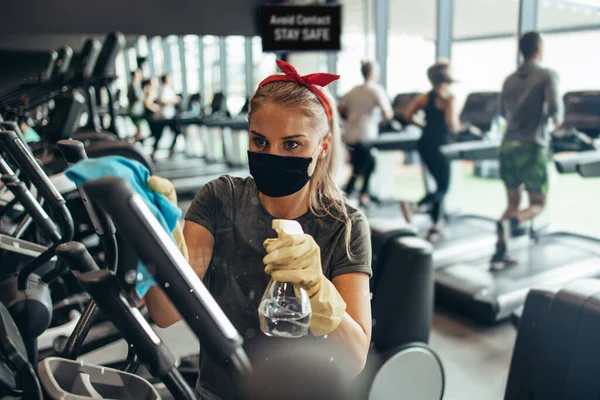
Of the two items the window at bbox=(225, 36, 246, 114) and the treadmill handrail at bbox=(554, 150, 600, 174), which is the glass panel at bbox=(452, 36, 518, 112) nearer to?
the treadmill handrail at bbox=(554, 150, 600, 174)

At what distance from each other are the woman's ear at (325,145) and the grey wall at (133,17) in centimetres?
427

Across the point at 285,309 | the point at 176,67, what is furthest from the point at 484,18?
the point at 285,309

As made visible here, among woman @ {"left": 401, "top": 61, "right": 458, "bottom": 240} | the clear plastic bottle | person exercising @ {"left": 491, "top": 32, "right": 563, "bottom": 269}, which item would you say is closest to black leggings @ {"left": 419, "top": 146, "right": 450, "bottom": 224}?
woman @ {"left": 401, "top": 61, "right": 458, "bottom": 240}

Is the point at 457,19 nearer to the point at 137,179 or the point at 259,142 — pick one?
the point at 259,142

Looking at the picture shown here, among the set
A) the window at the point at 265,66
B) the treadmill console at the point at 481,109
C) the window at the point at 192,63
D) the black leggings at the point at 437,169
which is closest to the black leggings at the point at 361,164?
the black leggings at the point at 437,169

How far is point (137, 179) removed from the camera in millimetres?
687

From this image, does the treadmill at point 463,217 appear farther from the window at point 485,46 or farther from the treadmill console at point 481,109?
the window at point 485,46

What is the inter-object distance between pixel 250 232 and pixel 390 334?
2.79 ft

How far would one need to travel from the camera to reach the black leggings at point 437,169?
14.0 feet

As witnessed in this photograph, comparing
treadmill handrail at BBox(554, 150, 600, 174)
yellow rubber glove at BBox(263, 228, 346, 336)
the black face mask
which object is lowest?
treadmill handrail at BBox(554, 150, 600, 174)

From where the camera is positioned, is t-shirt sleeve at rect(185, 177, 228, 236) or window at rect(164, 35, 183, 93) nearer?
t-shirt sleeve at rect(185, 177, 228, 236)

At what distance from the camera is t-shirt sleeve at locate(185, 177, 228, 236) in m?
1.11

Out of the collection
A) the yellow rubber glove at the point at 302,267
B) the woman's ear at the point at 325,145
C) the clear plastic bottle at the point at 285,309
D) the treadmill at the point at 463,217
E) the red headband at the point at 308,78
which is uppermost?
the red headband at the point at 308,78

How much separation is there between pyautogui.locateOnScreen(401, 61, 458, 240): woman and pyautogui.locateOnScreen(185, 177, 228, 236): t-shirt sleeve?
313 cm
